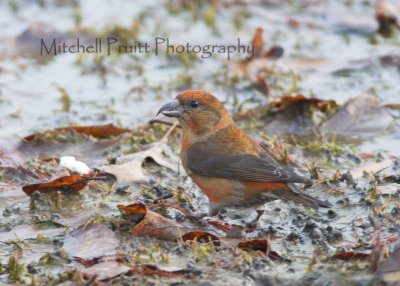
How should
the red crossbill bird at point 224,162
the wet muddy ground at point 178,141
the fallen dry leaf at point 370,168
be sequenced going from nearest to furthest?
the wet muddy ground at point 178,141 → the red crossbill bird at point 224,162 → the fallen dry leaf at point 370,168

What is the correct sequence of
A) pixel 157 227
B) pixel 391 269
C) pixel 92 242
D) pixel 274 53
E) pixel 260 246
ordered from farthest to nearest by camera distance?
pixel 274 53 < pixel 157 227 < pixel 92 242 < pixel 260 246 < pixel 391 269

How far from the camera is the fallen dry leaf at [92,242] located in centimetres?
506

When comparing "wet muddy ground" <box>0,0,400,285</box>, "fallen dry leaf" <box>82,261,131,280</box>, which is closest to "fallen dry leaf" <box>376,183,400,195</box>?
"wet muddy ground" <box>0,0,400,285</box>

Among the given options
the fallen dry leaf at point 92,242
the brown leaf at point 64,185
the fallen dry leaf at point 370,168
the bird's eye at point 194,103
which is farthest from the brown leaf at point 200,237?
the fallen dry leaf at point 370,168

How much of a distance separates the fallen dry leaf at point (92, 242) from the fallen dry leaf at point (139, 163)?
102 cm

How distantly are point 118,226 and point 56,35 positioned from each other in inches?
220

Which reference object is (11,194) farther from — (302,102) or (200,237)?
(302,102)

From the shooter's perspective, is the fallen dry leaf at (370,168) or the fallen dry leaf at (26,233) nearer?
the fallen dry leaf at (26,233)

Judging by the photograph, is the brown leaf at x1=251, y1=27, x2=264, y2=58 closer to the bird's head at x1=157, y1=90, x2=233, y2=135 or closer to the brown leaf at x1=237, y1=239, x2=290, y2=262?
the bird's head at x1=157, y1=90, x2=233, y2=135

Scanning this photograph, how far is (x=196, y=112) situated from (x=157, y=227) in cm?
138

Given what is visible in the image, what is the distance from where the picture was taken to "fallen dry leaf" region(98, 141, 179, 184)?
252 inches

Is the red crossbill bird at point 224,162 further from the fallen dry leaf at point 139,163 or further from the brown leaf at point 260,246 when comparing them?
the brown leaf at point 260,246

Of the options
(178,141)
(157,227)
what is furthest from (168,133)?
(157,227)

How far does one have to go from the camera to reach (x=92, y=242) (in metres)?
5.20
